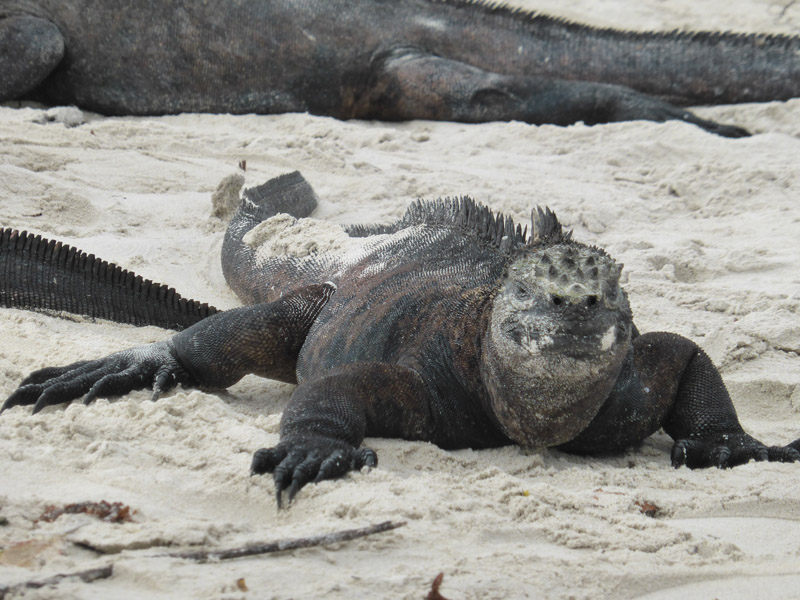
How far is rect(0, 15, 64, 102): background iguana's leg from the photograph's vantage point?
7008mm

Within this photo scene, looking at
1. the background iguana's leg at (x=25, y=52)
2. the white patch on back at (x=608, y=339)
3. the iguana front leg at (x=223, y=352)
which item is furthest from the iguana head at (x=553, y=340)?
the background iguana's leg at (x=25, y=52)

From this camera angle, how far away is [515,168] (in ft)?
20.5

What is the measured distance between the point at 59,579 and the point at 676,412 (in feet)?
6.99

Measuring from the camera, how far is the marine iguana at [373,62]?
7379mm

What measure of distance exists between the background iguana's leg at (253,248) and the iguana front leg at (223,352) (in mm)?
468

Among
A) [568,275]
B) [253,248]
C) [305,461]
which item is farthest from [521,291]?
[253,248]

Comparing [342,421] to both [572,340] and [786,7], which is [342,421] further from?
[786,7]

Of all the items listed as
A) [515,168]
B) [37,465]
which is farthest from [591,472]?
[515,168]

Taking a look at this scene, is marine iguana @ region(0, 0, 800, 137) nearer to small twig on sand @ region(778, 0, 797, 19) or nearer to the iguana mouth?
small twig on sand @ region(778, 0, 797, 19)

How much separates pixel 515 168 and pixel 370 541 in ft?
13.9

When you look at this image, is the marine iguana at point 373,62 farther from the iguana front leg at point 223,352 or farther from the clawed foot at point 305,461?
the clawed foot at point 305,461

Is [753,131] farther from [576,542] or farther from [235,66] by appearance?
[576,542]


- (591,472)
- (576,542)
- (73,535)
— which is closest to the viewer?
(73,535)

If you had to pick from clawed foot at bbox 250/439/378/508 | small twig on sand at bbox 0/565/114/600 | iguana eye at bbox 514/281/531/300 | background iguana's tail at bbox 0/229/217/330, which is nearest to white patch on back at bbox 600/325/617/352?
iguana eye at bbox 514/281/531/300
